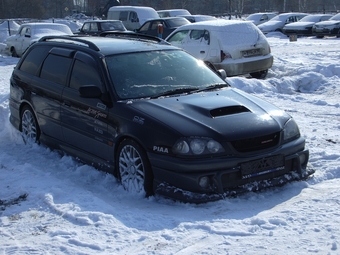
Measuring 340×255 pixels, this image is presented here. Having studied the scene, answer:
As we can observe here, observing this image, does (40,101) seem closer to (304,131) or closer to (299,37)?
(304,131)

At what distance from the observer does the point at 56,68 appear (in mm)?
6891

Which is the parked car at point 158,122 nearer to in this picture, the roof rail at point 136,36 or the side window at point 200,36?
the roof rail at point 136,36

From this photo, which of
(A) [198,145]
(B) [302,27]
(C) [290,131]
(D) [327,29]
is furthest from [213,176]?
(B) [302,27]

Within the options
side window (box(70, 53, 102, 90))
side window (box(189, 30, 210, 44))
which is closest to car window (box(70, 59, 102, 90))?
side window (box(70, 53, 102, 90))

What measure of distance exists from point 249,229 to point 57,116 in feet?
10.9

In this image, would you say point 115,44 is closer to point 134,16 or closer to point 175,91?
point 175,91

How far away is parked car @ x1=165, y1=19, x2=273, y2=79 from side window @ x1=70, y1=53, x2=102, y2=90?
6934 millimetres

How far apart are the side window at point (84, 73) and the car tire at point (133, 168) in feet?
2.99

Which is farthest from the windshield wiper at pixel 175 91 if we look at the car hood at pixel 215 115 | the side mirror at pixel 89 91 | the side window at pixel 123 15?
the side window at pixel 123 15

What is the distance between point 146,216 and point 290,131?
1916 millimetres

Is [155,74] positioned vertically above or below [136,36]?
below

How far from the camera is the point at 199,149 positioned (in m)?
5.00

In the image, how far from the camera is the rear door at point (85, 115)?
5855 millimetres

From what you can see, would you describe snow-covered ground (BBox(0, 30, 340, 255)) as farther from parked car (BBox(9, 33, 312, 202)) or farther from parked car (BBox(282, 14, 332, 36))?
parked car (BBox(282, 14, 332, 36))
